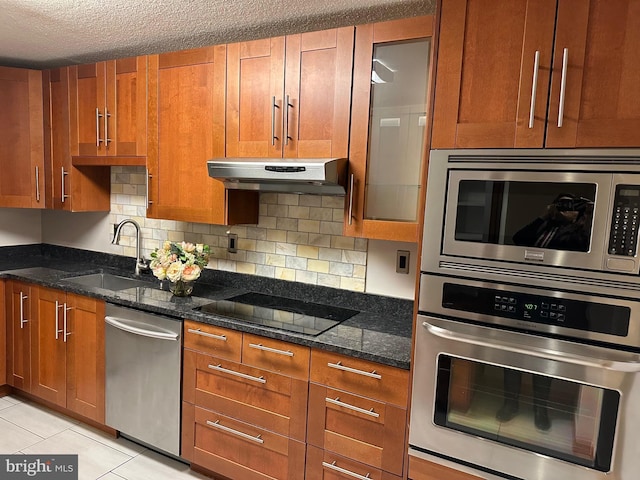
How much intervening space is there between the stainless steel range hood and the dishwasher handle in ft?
2.69

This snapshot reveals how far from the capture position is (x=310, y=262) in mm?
2514

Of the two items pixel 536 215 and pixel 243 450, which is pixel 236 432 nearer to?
pixel 243 450

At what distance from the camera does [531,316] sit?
4.76 ft

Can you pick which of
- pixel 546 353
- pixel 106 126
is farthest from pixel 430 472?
pixel 106 126

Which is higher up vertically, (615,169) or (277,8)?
(277,8)

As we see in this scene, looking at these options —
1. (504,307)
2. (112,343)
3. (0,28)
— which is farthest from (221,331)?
(0,28)

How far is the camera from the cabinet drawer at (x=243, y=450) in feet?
6.52

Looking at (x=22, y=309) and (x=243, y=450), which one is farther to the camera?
(x=22, y=309)

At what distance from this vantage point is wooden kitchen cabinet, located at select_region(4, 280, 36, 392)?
2891 millimetres

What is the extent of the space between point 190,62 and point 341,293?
4.88 feet

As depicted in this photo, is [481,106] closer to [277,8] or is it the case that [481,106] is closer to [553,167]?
[553,167]

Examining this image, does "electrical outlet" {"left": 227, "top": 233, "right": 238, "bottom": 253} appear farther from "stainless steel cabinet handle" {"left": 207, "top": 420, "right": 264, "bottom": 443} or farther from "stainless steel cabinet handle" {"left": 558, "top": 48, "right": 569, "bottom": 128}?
"stainless steel cabinet handle" {"left": 558, "top": 48, "right": 569, "bottom": 128}

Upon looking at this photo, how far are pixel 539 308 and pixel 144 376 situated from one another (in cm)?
196

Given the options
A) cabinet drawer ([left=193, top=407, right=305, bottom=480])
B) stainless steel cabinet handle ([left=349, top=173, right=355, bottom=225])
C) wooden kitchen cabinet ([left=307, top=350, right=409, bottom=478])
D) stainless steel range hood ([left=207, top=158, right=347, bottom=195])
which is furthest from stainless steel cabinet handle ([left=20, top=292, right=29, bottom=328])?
stainless steel cabinet handle ([left=349, top=173, right=355, bottom=225])
